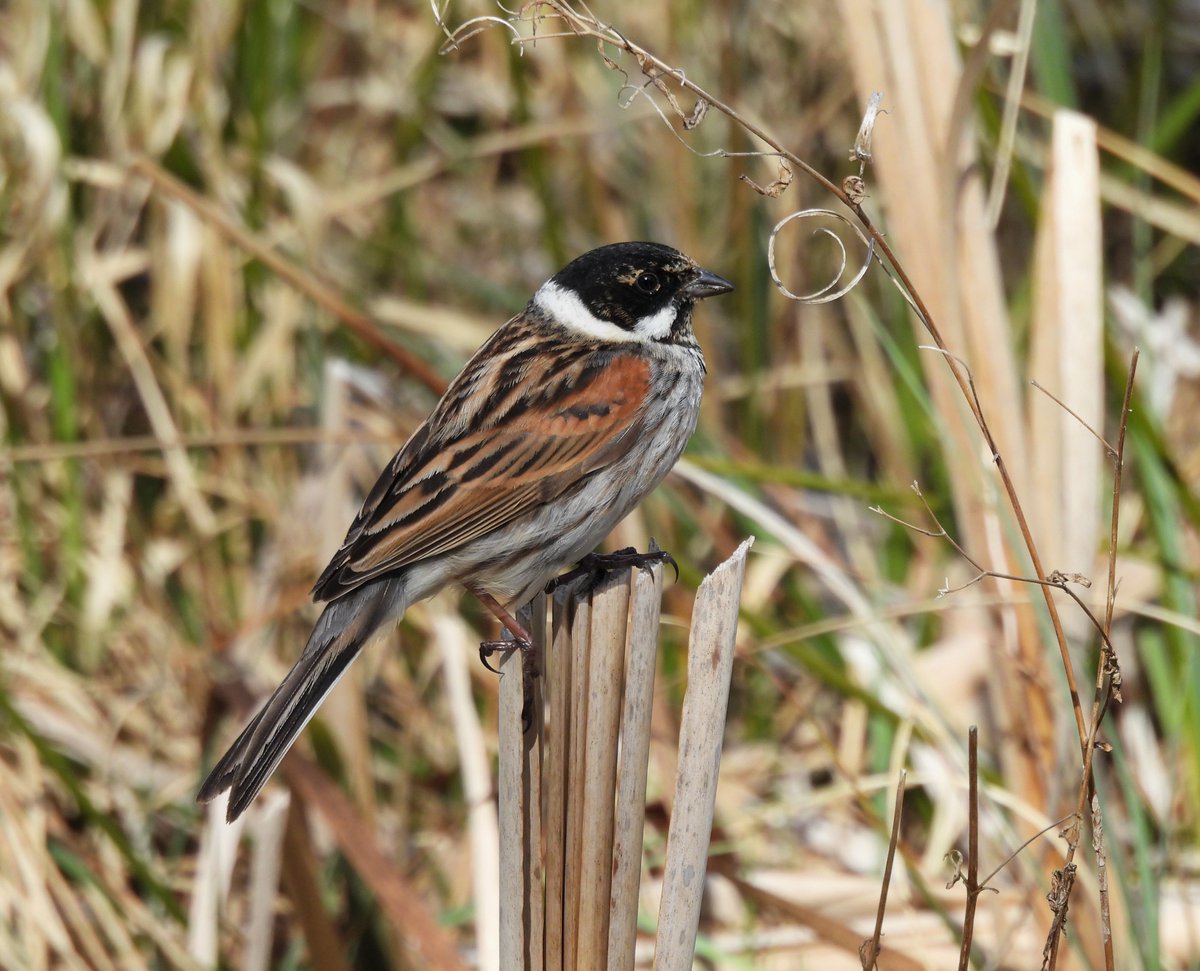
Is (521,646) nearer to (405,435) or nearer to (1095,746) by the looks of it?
(1095,746)

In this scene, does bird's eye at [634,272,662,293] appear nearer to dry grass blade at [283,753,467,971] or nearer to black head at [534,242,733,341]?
black head at [534,242,733,341]

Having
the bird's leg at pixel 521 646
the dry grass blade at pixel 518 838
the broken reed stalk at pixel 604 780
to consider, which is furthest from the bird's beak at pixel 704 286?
the dry grass blade at pixel 518 838

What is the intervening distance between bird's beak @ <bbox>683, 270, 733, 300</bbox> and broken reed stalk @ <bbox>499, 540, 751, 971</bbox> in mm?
1038

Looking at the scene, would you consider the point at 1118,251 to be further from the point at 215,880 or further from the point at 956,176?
the point at 215,880

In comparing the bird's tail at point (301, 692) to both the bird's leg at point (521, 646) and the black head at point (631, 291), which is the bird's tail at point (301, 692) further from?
the black head at point (631, 291)

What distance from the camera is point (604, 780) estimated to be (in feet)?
6.65


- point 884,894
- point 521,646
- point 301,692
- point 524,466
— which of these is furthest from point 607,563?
point 884,894

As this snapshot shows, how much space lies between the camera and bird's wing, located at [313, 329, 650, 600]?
2.85 m

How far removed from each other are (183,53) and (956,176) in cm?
265

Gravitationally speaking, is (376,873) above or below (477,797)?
below

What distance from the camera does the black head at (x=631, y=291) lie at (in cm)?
307

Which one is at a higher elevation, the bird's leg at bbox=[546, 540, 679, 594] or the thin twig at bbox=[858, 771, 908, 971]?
the bird's leg at bbox=[546, 540, 679, 594]

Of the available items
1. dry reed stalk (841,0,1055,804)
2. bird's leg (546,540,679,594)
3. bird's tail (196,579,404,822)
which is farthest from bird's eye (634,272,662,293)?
bird's tail (196,579,404,822)

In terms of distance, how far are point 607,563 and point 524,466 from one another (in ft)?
1.37
